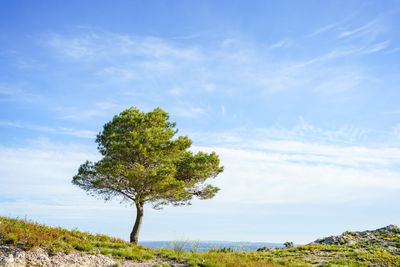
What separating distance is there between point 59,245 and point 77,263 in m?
1.54

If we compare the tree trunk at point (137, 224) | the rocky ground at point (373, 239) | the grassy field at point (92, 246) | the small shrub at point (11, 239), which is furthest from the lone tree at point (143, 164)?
the rocky ground at point (373, 239)

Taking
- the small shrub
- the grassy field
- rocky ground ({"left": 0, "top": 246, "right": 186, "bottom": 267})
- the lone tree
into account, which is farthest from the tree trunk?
the small shrub

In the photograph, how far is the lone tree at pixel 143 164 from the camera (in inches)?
832

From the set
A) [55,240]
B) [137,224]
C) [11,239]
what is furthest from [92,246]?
[137,224]

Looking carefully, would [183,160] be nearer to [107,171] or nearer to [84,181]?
[107,171]

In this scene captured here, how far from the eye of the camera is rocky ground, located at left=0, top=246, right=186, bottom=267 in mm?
9664

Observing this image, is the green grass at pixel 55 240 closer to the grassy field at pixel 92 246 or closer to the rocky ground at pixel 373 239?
the grassy field at pixel 92 246

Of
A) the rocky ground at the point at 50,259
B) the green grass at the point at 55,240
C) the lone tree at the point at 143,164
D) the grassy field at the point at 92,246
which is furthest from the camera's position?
the lone tree at the point at 143,164

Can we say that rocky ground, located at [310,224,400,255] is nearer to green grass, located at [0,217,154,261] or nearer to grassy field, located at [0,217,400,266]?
grassy field, located at [0,217,400,266]

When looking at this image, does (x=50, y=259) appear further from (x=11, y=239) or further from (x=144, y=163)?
(x=144, y=163)

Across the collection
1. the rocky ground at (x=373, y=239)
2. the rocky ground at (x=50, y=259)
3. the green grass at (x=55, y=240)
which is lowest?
the rocky ground at (x=50, y=259)

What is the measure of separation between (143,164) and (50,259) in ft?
40.2

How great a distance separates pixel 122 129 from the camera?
22344 mm

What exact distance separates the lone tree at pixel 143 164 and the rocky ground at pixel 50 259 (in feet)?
29.3
